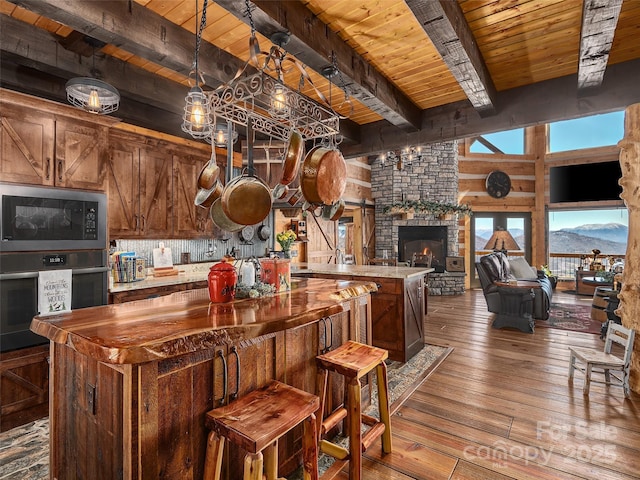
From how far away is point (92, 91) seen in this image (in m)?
2.38

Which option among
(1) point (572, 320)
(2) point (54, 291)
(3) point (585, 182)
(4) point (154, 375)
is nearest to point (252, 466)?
(4) point (154, 375)

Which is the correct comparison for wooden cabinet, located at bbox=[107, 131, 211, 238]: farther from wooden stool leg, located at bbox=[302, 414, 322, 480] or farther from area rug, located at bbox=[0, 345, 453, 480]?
wooden stool leg, located at bbox=[302, 414, 322, 480]

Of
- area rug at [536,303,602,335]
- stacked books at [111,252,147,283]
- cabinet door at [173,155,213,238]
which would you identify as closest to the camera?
stacked books at [111,252,147,283]

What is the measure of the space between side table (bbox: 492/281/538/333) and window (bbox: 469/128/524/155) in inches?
209

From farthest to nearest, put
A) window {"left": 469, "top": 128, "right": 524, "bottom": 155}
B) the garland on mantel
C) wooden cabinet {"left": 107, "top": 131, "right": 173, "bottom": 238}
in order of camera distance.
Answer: window {"left": 469, "top": 128, "right": 524, "bottom": 155}, the garland on mantel, wooden cabinet {"left": 107, "top": 131, "right": 173, "bottom": 238}

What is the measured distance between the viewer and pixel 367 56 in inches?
102

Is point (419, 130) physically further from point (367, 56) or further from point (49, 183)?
point (49, 183)

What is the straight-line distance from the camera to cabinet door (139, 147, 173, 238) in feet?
11.8

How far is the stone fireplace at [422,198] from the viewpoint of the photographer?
772 centimetres

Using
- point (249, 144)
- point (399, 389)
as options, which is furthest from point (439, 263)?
point (249, 144)

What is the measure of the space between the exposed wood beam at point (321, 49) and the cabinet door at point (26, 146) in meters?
1.88

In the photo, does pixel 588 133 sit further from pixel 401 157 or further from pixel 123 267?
pixel 123 267

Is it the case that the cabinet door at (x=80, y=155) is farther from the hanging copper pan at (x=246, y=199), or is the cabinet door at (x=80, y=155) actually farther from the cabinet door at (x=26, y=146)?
the hanging copper pan at (x=246, y=199)

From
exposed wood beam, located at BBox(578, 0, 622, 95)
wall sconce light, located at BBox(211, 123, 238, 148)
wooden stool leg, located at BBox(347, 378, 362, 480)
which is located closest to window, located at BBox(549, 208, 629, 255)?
exposed wood beam, located at BBox(578, 0, 622, 95)
